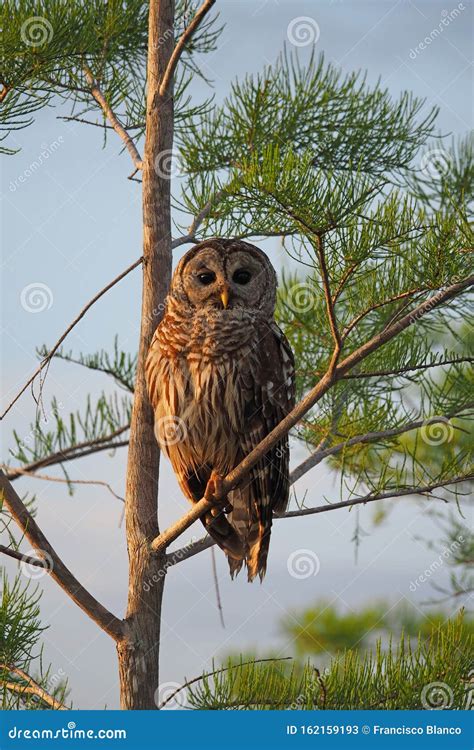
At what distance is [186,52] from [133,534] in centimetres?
181

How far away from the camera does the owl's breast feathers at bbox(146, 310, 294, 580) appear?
81.3 inches

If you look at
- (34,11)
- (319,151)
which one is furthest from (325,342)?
(34,11)

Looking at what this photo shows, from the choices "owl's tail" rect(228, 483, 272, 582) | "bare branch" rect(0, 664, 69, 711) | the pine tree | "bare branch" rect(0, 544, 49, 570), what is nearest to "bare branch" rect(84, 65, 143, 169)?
the pine tree

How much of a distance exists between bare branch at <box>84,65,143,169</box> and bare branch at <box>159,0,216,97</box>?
0.21 m

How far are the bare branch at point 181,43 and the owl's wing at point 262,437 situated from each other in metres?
0.70

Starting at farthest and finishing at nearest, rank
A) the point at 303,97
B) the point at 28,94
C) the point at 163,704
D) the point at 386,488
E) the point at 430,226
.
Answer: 1. the point at 303,97
2. the point at 28,94
3. the point at 386,488
4. the point at 163,704
5. the point at 430,226

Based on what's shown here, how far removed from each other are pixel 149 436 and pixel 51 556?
1.32 feet

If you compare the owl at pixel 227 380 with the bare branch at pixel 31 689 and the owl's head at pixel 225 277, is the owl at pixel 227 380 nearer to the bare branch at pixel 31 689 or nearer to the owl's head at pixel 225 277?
the owl's head at pixel 225 277

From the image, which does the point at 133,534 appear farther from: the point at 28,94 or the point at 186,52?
the point at 186,52

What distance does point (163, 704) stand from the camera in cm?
198

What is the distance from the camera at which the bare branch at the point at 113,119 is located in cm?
237

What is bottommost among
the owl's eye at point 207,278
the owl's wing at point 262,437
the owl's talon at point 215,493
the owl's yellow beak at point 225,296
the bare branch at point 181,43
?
the owl's talon at point 215,493

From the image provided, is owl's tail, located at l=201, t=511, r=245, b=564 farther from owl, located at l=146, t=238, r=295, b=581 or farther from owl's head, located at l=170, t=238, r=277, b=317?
owl's head, located at l=170, t=238, r=277, b=317

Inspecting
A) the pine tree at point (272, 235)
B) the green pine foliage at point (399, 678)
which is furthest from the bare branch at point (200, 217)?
the green pine foliage at point (399, 678)
